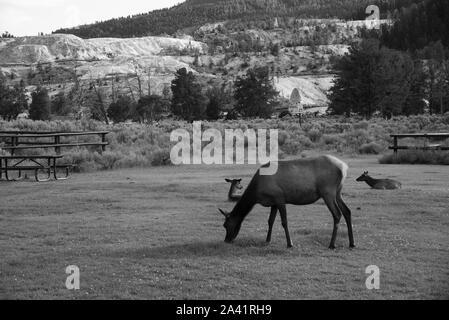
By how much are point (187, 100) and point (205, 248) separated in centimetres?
5968

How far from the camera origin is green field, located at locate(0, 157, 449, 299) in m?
7.76

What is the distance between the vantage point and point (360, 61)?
60.9 metres

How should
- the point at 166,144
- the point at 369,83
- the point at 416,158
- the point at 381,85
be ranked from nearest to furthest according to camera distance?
the point at 416,158, the point at 166,144, the point at 381,85, the point at 369,83

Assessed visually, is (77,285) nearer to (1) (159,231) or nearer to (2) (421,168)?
(1) (159,231)

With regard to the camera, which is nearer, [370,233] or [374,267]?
[374,267]

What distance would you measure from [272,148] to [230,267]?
2258 cm

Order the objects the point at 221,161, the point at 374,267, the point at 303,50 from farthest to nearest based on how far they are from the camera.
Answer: the point at 303,50 < the point at 221,161 < the point at 374,267

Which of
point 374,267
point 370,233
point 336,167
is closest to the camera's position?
point 374,267

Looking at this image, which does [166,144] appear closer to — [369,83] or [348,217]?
[348,217]

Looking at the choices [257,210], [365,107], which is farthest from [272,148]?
[365,107]

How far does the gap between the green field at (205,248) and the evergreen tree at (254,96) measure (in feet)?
168

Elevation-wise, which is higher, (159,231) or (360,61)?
(360,61)

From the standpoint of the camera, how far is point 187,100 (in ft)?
226

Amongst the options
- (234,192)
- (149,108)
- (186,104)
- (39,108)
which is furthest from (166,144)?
(39,108)
